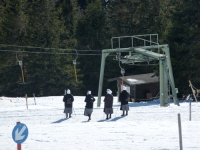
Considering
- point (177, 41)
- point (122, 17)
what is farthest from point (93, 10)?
point (177, 41)

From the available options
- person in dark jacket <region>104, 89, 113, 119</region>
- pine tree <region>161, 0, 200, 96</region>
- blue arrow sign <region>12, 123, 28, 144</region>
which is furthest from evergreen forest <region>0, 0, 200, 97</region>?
blue arrow sign <region>12, 123, 28, 144</region>

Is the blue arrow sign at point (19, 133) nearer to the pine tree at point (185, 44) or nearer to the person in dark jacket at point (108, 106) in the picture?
the person in dark jacket at point (108, 106)

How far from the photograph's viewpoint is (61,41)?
6894 cm

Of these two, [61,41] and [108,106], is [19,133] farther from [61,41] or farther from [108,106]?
[61,41]

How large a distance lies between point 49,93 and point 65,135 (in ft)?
153

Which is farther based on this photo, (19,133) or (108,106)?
(108,106)

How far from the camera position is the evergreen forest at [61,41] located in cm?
6481

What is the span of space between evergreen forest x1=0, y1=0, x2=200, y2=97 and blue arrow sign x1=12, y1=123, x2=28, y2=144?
51.2m

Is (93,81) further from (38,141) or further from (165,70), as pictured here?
(38,141)

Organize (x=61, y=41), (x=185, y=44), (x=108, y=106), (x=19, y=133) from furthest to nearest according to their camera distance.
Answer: (x=61, y=41) → (x=185, y=44) → (x=108, y=106) → (x=19, y=133)

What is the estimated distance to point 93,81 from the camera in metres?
68.4

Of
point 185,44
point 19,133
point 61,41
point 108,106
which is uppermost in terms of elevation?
point 61,41

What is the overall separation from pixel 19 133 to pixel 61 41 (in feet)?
190

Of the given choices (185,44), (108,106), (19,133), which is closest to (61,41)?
(185,44)
